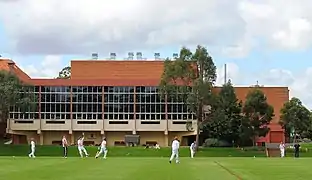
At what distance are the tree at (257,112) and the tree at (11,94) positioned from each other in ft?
117

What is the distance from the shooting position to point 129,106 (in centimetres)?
11944

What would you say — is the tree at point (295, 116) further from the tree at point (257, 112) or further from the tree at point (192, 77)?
the tree at point (192, 77)

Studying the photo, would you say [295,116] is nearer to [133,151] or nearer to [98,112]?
[133,151]

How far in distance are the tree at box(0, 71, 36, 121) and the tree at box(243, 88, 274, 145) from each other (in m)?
35.7

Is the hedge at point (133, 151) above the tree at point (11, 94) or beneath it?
beneath

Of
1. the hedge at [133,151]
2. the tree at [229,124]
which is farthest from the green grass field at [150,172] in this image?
the tree at [229,124]

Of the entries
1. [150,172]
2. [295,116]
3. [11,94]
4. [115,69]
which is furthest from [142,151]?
[150,172]

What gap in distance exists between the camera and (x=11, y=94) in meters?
94.6

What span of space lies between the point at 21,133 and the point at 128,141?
20006 mm

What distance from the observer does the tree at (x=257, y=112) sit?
108 meters

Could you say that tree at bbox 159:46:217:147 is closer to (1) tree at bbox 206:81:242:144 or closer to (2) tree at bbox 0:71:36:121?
(1) tree at bbox 206:81:242:144

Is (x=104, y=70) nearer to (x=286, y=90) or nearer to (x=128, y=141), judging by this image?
(x=128, y=141)

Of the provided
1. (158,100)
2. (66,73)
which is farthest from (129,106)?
(66,73)

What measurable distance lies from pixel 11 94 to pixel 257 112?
4090cm
